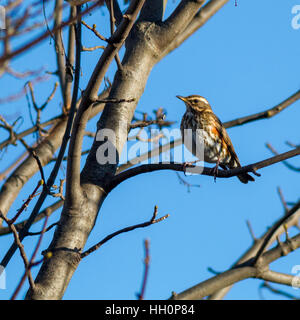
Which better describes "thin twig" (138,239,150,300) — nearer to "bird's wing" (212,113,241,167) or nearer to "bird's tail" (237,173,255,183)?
"bird's wing" (212,113,241,167)

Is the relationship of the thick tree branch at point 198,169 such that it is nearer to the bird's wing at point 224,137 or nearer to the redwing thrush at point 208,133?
the redwing thrush at point 208,133

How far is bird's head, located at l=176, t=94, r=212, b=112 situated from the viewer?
6.59 meters

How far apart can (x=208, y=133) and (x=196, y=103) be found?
0.58 metres

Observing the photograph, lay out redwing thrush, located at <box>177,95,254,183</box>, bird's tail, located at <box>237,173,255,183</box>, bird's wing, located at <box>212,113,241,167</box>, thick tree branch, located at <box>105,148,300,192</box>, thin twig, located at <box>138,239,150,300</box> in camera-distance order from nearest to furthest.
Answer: thin twig, located at <box>138,239,150,300</box> → thick tree branch, located at <box>105,148,300,192</box> → redwing thrush, located at <box>177,95,254,183</box> → bird's wing, located at <box>212,113,241,167</box> → bird's tail, located at <box>237,173,255,183</box>

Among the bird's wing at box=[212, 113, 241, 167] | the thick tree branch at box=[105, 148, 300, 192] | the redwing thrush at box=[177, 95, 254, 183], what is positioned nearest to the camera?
the thick tree branch at box=[105, 148, 300, 192]

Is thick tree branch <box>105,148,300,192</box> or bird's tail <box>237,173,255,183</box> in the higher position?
bird's tail <box>237,173,255,183</box>

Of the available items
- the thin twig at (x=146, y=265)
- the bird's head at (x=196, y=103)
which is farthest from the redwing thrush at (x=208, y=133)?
the thin twig at (x=146, y=265)

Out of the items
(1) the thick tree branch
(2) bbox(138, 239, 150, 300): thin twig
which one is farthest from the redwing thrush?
(2) bbox(138, 239, 150, 300): thin twig

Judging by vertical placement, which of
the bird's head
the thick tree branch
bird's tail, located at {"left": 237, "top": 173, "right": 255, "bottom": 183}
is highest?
the bird's head

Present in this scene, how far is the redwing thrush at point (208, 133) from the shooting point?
20.5 feet

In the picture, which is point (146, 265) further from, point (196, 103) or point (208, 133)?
point (196, 103)

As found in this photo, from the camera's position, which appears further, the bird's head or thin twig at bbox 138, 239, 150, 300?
the bird's head

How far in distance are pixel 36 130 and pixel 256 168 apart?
140 inches
